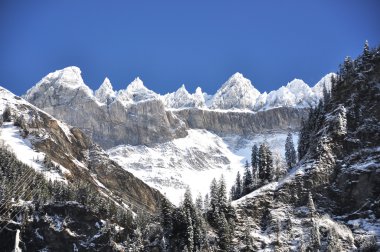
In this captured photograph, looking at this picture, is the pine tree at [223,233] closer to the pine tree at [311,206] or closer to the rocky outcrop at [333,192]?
the rocky outcrop at [333,192]

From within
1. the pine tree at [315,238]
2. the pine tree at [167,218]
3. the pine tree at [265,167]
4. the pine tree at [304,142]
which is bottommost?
the pine tree at [315,238]

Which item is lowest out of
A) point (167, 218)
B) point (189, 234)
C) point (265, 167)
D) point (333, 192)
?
point (189, 234)

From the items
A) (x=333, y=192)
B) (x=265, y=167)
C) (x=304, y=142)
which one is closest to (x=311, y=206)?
(x=333, y=192)

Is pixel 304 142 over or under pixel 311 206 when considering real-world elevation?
over

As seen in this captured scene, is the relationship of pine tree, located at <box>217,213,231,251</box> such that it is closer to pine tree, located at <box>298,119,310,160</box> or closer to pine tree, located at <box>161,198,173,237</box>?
pine tree, located at <box>161,198,173,237</box>

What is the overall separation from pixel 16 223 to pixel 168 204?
1830 inches

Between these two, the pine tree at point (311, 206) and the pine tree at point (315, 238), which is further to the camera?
the pine tree at point (311, 206)

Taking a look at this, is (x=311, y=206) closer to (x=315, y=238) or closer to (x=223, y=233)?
(x=315, y=238)

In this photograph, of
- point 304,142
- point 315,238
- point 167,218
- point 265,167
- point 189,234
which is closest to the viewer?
point 315,238

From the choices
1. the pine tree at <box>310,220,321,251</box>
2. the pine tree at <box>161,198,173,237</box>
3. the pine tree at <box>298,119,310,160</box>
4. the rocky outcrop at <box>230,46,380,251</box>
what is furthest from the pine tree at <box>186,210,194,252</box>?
the pine tree at <box>298,119,310,160</box>

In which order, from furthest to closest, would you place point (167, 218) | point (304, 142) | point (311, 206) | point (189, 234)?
point (304, 142)
point (167, 218)
point (311, 206)
point (189, 234)

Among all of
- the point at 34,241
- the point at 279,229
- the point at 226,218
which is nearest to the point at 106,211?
the point at 34,241

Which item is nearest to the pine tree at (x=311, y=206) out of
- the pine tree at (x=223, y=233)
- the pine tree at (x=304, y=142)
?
the pine tree at (x=223, y=233)

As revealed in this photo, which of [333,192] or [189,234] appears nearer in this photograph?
[189,234]
